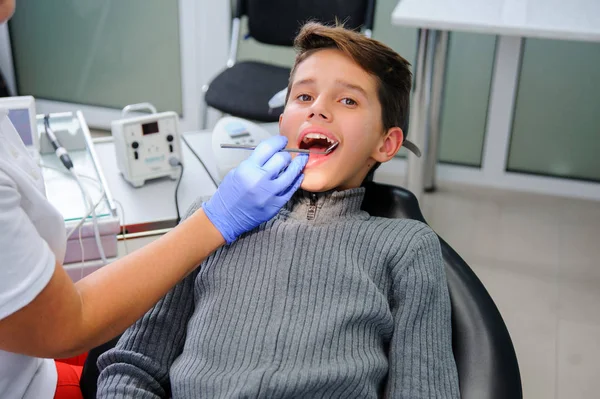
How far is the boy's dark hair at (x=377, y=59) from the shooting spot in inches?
53.4

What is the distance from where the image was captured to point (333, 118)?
132 cm

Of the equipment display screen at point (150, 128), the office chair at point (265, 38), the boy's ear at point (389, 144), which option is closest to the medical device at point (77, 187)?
the equipment display screen at point (150, 128)

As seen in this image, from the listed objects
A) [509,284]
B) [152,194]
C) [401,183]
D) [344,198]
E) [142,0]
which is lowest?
[509,284]

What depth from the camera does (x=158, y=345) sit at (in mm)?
1229

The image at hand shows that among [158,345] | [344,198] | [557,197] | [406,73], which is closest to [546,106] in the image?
[557,197]

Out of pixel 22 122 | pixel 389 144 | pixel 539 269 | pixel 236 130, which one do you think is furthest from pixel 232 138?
pixel 539 269

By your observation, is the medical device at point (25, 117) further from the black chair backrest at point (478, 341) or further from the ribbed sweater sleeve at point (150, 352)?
the black chair backrest at point (478, 341)

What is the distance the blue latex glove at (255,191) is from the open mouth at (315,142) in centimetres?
6

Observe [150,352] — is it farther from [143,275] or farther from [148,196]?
[148,196]

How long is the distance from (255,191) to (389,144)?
34cm

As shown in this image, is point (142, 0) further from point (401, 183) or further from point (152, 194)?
point (152, 194)

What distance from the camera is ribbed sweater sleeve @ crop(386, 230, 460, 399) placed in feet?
3.74

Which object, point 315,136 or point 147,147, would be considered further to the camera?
point 147,147

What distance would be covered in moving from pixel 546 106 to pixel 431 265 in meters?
1.87
